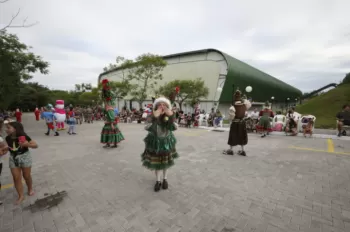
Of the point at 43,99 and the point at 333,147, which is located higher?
the point at 43,99

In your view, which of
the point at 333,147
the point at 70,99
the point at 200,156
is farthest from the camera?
the point at 70,99

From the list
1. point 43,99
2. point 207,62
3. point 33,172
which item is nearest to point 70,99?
point 43,99

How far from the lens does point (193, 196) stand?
3.20 m

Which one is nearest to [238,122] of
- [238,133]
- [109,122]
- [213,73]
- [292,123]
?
[238,133]

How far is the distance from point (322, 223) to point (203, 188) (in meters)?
1.91

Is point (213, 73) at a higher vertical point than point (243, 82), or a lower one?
higher

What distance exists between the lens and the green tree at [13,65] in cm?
966

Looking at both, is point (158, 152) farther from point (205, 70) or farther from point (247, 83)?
point (247, 83)

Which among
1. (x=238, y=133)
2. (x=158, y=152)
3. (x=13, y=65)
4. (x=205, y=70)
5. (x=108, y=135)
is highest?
(x=205, y=70)

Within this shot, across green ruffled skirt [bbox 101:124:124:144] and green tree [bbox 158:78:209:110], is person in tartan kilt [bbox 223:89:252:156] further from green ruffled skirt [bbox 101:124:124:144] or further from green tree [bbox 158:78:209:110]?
green tree [bbox 158:78:209:110]

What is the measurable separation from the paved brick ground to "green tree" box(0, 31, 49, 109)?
733 centimetres

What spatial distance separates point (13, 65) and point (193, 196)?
15876 millimetres

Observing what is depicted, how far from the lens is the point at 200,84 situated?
24656 millimetres

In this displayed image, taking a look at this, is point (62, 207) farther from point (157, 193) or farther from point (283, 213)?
point (283, 213)
